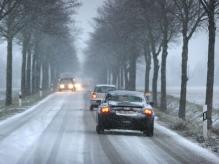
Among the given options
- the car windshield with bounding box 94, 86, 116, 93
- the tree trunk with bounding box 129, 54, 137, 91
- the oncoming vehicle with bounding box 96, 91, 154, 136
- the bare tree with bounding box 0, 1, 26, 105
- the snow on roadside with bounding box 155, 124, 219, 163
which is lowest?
the snow on roadside with bounding box 155, 124, 219, 163

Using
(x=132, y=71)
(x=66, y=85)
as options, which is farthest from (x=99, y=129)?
(x=66, y=85)

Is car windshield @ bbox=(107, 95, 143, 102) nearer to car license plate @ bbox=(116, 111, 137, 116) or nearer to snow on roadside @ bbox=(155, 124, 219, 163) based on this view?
car license plate @ bbox=(116, 111, 137, 116)

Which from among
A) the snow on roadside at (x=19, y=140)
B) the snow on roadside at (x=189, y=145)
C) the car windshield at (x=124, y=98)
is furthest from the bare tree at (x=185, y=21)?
the car windshield at (x=124, y=98)

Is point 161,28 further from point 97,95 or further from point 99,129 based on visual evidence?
point 99,129

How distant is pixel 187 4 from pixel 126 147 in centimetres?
2056

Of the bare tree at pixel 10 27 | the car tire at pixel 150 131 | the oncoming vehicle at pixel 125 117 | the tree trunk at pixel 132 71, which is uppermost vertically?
the bare tree at pixel 10 27

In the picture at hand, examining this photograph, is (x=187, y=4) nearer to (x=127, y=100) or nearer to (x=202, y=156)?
(x=127, y=100)

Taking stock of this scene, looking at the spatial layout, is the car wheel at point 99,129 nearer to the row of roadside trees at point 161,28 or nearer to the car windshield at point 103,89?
the row of roadside trees at point 161,28

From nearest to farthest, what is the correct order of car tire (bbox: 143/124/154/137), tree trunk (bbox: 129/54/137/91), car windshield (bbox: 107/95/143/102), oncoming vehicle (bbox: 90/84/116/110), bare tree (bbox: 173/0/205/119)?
1. car tire (bbox: 143/124/154/137)
2. car windshield (bbox: 107/95/143/102)
3. bare tree (bbox: 173/0/205/119)
4. oncoming vehicle (bbox: 90/84/116/110)
5. tree trunk (bbox: 129/54/137/91)

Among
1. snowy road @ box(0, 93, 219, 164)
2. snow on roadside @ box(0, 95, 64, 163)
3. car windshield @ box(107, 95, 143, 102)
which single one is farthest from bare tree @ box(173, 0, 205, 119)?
car windshield @ box(107, 95, 143, 102)

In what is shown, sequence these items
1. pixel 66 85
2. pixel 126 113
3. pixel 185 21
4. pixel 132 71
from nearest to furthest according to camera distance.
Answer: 1. pixel 126 113
2. pixel 185 21
3. pixel 132 71
4. pixel 66 85

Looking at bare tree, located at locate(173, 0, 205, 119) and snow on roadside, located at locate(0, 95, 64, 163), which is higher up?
bare tree, located at locate(173, 0, 205, 119)

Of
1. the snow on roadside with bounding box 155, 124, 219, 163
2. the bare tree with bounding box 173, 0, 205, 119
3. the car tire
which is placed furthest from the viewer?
the bare tree with bounding box 173, 0, 205, 119

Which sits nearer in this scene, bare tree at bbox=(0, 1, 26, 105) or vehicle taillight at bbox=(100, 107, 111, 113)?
vehicle taillight at bbox=(100, 107, 111, 113)
